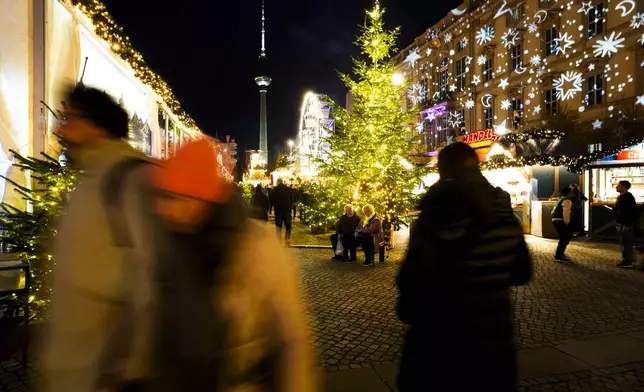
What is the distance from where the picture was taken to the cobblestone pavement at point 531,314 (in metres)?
4.07

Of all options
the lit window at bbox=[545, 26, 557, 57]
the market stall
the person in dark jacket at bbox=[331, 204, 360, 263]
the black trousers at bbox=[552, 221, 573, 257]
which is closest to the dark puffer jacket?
the person in dark jacket at bbox=[331, 204, 360, 263]

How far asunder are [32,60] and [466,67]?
32.5 meters

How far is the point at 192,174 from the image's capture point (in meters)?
1.38

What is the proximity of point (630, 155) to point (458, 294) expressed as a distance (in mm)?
14540

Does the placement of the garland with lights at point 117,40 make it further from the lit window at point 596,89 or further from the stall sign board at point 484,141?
the lit window at point 596,89

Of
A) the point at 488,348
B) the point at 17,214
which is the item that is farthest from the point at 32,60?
the point at 488,348

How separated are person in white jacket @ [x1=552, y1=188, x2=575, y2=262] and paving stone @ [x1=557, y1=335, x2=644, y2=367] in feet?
17.2

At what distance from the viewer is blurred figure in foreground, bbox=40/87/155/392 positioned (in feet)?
4.57

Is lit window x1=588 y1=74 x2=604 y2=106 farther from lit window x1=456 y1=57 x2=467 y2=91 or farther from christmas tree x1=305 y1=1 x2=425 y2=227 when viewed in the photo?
christmas tree x1=305 y1=1 x2=425 y2=227

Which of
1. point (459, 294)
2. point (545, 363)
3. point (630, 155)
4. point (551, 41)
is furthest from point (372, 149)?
point (551, 41)

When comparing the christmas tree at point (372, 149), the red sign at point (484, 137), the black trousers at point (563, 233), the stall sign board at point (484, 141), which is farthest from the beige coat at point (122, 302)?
the red sign at point (484, 137)

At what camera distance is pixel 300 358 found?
62.3 inches

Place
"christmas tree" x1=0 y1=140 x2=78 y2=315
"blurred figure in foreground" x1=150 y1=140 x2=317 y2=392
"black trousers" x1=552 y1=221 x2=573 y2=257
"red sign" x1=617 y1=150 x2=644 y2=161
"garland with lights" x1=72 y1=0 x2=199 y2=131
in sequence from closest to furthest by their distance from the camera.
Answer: "blurred figure in foreground" x1=150 y1=140 x2=317 y2=392
"christmas tree" x1=0 y1=140 x2=78 y2=315
"garland with lights" x1=72 y1=0 x2=199 y2=131
"black trousers" x1=552 y1=221 x2=573 y2=257
"red sign" x1=617 y1=150 x2=644 y2=161

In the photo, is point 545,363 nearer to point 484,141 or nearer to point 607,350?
point 607,350
